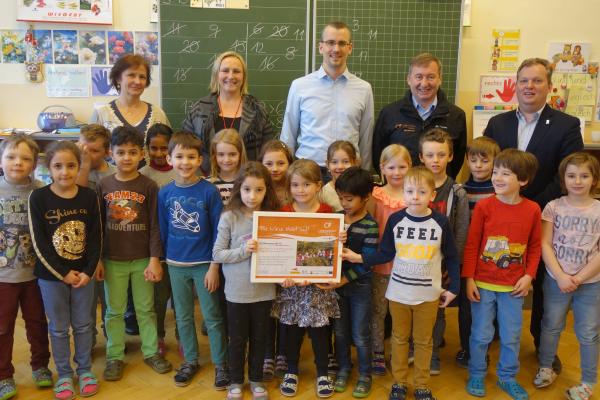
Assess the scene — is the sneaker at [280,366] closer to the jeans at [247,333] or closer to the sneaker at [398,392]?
the jeans at [247,333]

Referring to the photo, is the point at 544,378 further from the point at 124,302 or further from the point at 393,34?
the point at 393,34

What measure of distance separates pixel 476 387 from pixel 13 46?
15.4 feet

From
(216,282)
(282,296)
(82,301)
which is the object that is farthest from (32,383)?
(282,296)

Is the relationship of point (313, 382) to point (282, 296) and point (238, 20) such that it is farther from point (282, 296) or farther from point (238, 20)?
point (238, 20)

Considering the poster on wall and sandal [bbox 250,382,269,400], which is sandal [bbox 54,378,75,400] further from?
the poster on wall

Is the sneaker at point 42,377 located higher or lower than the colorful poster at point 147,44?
lower

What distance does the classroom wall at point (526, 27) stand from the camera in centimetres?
455

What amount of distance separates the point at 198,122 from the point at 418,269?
172 centimetres

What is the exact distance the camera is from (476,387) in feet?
9.05

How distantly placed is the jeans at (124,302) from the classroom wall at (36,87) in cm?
225

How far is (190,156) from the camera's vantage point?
2650 millimetres

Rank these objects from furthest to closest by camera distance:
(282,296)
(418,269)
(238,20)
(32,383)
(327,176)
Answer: (238,20), (327,176), (32,383), (282,296), (418,269)

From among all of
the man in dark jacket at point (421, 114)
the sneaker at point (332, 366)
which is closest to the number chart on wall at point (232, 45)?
Result: the man in dark jacket at point (421, 114)

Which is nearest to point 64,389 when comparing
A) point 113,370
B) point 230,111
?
point 113,370
